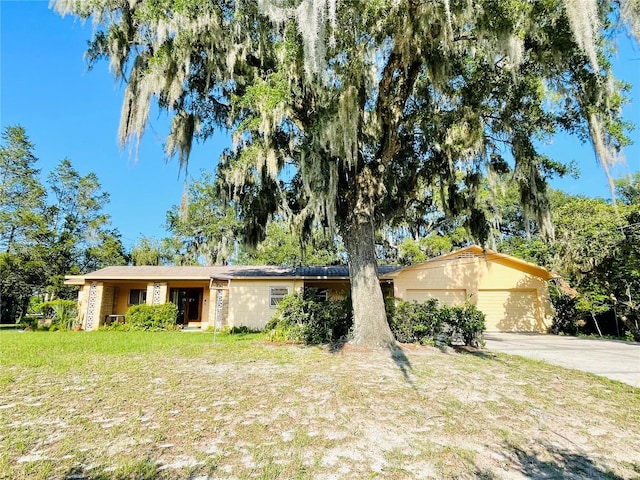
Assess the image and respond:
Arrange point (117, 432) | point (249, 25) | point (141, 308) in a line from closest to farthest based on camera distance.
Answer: point (117, 432) < point (249, 25) < point (141, 308)

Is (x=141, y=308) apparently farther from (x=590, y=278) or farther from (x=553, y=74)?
(x=590, y=278)

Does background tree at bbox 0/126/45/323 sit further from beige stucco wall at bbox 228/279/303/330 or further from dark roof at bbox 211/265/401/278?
beige stucco wall at bbox 228/279/303/330

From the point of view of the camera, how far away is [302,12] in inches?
184

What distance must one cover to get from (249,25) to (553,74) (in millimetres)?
5358

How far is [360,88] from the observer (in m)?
6.02

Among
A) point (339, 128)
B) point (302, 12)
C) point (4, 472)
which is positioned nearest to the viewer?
point (4, 472)

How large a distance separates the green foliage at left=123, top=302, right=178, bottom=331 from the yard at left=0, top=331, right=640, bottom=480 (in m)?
7.56

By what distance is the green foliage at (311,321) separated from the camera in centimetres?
805

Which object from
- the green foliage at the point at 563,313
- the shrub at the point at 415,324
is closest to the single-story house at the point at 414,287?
the green foliage at the point at 563,313

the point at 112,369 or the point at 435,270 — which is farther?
the point at 435,270

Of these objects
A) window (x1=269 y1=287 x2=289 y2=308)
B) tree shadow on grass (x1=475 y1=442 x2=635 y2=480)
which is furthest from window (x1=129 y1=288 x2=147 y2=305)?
tree shadow on grass (x1=475 y1=442 x2=635 y2=480)

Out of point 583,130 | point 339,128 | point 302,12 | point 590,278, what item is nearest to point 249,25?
point 302,12

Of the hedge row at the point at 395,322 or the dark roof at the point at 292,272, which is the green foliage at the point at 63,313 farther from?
the hedge row at the point at 395,322

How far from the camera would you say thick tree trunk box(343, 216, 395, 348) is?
21.4 feet
